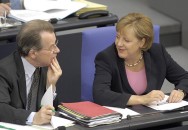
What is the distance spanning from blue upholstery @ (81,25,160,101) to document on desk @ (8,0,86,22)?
0.55 meters

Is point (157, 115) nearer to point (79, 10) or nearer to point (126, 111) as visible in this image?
point (126, 111)

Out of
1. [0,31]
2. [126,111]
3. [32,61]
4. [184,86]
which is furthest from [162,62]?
[0,31]

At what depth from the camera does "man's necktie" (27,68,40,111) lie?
3105mm

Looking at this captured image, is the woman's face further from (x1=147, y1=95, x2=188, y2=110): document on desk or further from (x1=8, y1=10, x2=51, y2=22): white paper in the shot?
(x1=8, y1=10, x2=51, y2=22): white paper

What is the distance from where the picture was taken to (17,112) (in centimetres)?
284

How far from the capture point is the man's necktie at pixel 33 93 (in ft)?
10.2

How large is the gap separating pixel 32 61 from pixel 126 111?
1.81ft

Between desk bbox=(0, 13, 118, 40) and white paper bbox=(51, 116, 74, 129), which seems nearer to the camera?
white paper bbox=(51, 116, 74, 129)

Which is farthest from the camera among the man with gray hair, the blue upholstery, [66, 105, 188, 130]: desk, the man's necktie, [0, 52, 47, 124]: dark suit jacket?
the blue upholstery

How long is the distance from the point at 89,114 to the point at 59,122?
15 cm

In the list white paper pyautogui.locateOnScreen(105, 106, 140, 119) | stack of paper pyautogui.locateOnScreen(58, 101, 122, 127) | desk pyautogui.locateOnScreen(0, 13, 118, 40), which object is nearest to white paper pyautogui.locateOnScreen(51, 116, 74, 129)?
stack of paper pyautogui.locateOnScreen(58, 101, 122, 127)

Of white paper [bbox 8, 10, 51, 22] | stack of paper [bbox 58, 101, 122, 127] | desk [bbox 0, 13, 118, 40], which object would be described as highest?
white paper [bbox 8, 10, 51, 22]

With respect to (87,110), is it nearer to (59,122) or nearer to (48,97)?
(59,122)

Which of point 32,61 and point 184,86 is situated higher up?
point 32,61
